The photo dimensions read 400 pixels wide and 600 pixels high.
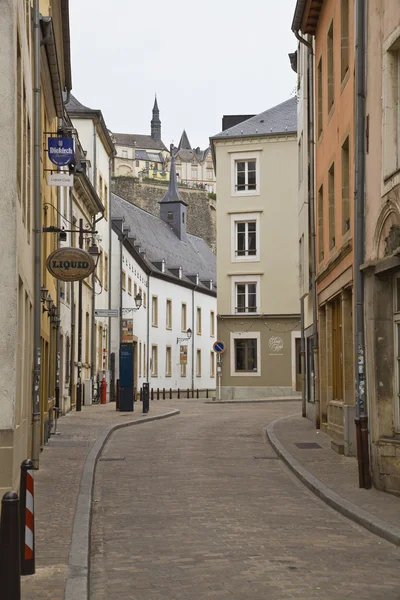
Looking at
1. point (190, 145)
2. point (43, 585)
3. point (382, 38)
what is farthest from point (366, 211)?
point (190, 145)

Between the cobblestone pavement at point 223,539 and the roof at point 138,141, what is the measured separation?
162080 mm

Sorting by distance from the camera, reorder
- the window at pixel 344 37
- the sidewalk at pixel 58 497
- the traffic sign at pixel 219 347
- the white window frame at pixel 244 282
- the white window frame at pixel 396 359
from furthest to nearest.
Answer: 1. the white window frame at pixel 244 282
2. the traffic sign at pixel 219 347
3. the window at pixel 344 37
4. the white window frame at pixel 396 359
5. the sidewalk at pixel 58 497

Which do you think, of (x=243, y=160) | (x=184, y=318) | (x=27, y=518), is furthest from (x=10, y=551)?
(x=184, y=318)

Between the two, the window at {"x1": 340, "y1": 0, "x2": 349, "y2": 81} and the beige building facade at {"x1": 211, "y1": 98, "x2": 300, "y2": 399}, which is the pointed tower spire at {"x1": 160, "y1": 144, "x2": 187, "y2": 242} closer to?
the beige building facade at {"x1": 211, "y1": 98, "x2": 300, "y2": 399}

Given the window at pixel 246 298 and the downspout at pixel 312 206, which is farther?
the window at pixel 246 298

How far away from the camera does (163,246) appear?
66.0 m

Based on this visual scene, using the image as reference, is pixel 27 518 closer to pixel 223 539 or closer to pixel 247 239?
pixel 223 539

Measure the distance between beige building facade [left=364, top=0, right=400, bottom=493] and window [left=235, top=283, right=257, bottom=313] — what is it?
102 ft

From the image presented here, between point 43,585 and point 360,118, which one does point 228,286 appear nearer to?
point 360,118

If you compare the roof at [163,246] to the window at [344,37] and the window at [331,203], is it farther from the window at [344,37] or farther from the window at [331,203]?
the window at [344,37]

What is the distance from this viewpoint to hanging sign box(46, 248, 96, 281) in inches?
696

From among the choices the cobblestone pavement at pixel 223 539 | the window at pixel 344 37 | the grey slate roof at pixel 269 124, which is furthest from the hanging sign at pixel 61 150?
the grey slate roof at pixel 269 124

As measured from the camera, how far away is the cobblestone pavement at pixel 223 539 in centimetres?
750

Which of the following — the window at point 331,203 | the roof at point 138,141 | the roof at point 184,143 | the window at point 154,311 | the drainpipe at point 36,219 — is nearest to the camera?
the drainpipe at point 36,219
